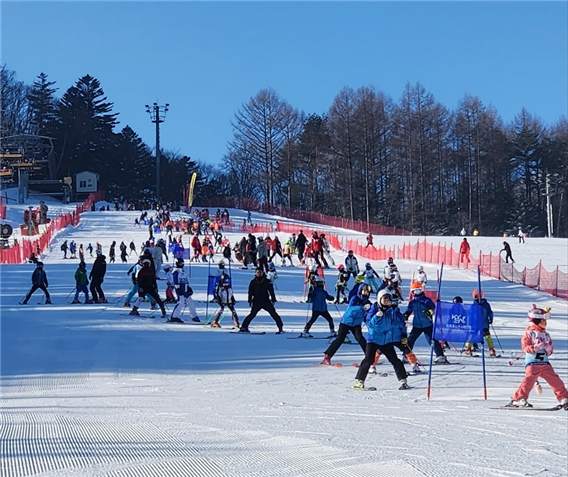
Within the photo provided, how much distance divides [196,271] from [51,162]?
5904 cm

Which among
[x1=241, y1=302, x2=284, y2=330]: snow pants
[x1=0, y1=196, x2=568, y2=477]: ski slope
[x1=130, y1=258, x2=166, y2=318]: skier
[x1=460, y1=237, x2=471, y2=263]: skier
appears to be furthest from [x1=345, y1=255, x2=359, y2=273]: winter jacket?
[x1=460, y1=237, x2=471, y2=263]: skier

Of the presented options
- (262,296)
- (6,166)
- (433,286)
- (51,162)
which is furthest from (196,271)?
(51,162)

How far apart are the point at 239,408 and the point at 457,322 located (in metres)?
4.00

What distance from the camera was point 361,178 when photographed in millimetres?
78312

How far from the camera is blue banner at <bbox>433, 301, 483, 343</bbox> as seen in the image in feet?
38.2

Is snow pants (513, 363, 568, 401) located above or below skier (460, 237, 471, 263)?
below

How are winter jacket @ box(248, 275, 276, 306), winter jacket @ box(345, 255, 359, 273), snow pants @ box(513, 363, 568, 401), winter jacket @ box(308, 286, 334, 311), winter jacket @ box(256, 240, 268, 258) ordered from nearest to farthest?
snow pants @ box(513, 363, 568, 401), winter jacket @ box(308, 286, 334, 311), winter jacket @ box(248, 275, 276, 306), winter jacket @ box(345, 255, 359, 273), winter jacket @ box(256, 240, 268, 258)

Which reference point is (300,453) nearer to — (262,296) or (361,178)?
(262,296)

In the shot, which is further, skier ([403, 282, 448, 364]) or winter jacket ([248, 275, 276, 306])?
winter jacket ([248, 275, 276, 306])

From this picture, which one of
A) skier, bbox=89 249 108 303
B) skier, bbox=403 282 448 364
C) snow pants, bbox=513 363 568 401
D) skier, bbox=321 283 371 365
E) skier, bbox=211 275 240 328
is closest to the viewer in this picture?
snow pants, bbox=513 363 568 401

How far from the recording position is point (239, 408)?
9281mm

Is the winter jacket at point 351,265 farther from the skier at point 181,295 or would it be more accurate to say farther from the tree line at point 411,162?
the tree line at point 411,162

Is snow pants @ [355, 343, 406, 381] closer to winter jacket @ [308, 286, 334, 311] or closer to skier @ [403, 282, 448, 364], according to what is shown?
skier @ [403, 282, 448, 364]

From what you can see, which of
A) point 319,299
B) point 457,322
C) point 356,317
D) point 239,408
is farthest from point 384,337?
point 319,299
